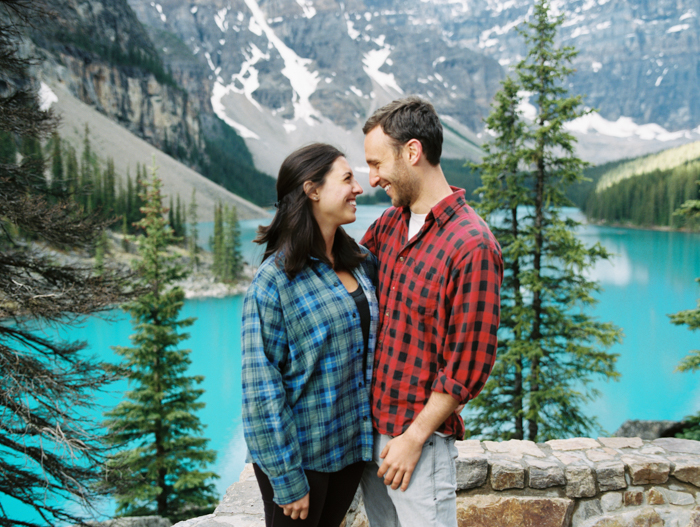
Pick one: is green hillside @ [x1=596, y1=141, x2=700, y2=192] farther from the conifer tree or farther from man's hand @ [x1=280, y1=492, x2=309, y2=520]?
man's hand @ [x1=280, y1=492, x2=309, y2=520]

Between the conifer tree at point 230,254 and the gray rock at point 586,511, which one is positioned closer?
the gray rock at point 586,511

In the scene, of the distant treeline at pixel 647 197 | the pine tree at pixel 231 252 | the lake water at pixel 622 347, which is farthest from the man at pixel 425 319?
the distant treeline at pixel 647 197

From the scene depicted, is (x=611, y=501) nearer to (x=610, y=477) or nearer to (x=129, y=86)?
(x=610, y=477)

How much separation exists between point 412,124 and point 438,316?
2.09ft

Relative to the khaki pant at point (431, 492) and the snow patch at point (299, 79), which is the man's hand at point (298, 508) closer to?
the khaki pant at point (431, 492)

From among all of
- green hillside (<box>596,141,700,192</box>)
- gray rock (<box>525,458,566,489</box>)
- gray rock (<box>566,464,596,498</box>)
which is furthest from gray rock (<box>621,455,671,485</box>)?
green hillside (<box>596,141,700,192</box>)

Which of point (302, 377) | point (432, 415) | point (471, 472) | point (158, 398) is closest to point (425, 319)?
point (432, 415)

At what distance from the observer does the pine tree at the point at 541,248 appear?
30.5 ft

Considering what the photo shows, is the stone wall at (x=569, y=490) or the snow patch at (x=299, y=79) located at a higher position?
the snow patch at (x=299, y=79)

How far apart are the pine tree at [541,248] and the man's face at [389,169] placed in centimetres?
798

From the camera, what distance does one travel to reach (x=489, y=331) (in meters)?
1.47

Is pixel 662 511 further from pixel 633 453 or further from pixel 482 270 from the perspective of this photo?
pixel 482 270

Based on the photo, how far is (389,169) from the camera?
1.68 m

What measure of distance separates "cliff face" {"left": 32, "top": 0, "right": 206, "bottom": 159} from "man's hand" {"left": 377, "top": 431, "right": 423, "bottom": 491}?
81.1m
